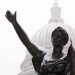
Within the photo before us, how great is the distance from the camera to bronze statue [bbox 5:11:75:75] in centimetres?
555

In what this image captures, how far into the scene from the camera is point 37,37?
69.1 metres

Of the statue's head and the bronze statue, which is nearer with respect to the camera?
the bronze statue

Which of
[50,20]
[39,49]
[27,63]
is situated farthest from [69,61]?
[50,20]

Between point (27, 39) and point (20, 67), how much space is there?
65.2 meters

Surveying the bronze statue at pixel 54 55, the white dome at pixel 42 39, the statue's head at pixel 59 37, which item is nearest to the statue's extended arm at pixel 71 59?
the bronze statue at pixel 54 55

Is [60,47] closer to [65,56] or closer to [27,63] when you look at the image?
[65,56]

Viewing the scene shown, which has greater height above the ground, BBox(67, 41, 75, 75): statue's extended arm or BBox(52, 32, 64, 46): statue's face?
BBox(52, 32, 64, 46): statue's face

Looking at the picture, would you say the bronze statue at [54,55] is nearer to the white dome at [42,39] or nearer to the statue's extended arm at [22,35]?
the statue's extended arm at [22,35]

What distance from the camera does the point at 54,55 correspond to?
5734mm

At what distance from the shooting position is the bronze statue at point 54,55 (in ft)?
18.2

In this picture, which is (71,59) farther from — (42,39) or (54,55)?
(42,39)

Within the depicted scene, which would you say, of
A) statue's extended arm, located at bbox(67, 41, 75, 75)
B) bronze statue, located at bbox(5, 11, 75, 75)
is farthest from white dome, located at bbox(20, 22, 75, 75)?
statue's extended arm, located at bbox(67, 41, 75, 75)

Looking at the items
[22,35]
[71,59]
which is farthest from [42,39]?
[71,59]

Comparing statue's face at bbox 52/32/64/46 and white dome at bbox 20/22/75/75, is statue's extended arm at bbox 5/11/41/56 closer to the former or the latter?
statue's face at bbox 52/32/64/46
